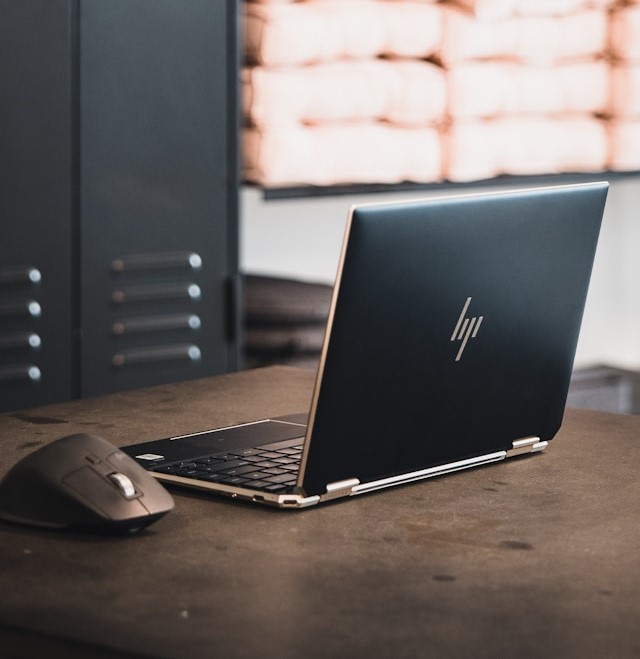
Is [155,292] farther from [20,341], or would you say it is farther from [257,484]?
[257,484]

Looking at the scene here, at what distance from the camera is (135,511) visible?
3.42 feet

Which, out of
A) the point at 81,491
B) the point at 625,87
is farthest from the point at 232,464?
the point at 625,87

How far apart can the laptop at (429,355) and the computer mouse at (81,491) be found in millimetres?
133

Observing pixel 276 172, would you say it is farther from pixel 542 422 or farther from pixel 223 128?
pixel 542 422

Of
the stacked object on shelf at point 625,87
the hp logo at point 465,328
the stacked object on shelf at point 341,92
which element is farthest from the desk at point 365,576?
the stacked object on shelf at point 625,87

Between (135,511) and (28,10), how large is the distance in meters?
1.64

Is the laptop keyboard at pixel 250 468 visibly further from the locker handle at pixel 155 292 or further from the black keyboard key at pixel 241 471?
the locker handle at pixel 155 292

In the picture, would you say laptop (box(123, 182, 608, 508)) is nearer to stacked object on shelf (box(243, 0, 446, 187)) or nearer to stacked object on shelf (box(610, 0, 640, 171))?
stacked object on shelf (box(243, 0, 446, 187))

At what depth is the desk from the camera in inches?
33.1

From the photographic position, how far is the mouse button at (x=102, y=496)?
1.04 meters

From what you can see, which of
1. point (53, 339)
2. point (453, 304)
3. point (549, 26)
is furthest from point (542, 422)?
point (549, 26)

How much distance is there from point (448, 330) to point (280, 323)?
181 centimetres

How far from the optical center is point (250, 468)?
124 centimetres

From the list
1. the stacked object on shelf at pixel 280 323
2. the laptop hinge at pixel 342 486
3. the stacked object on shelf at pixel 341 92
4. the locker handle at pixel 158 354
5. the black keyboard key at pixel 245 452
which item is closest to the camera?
the laptop hinge at pixel 342 486
